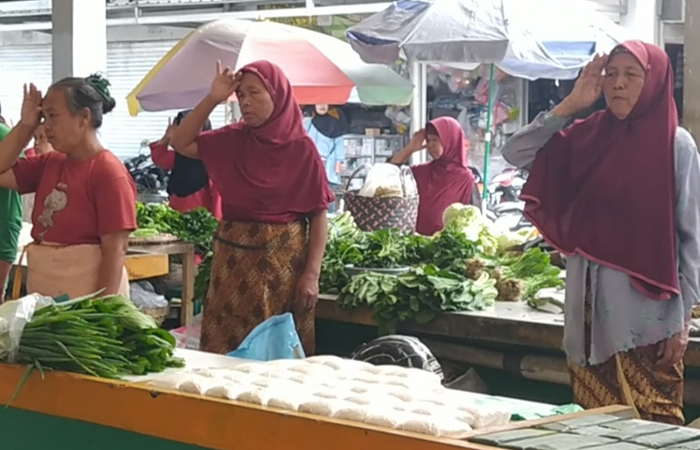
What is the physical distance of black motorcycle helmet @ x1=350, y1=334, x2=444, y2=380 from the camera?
3.84 m

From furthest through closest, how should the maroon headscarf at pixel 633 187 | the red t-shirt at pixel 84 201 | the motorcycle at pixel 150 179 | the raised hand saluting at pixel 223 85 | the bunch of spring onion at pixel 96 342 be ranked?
1. the motorcycle at pixel 150 179
2. the raised hand saluting at pixel 223 85
3. the red t-shirt at pixel 84 201
4. the maroon headscarf at pixel 633 187
5. the bunch of spring onion at pixel 96 342

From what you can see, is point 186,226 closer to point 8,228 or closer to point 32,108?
point 8,228

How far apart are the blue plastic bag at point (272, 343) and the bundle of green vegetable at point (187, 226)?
128 inches

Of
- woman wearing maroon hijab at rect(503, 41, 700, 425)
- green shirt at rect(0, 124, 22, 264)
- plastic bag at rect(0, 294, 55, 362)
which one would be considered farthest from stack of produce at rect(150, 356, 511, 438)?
green shirt at rect(0, 124, 22, 264)

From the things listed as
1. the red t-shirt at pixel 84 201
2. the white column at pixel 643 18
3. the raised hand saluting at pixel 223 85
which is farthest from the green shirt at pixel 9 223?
the white column at pixel 643 18

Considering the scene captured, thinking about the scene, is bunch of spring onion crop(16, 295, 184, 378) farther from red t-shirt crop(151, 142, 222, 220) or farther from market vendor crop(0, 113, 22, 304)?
red t-shirt crop(151, 142, 222, 220)

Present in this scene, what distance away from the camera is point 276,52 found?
854 centimetres

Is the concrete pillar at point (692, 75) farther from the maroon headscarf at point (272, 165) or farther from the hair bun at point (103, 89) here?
the hair bun at point (103, 89)

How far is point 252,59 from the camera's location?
→ 8156 millimetres

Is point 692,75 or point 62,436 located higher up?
point 692,75

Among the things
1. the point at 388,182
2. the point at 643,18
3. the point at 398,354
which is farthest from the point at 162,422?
the point at 643,18

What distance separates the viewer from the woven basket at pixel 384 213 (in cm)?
697

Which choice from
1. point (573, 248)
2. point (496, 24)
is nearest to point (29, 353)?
point (573, 248)

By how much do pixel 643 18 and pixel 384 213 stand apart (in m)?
5.69
